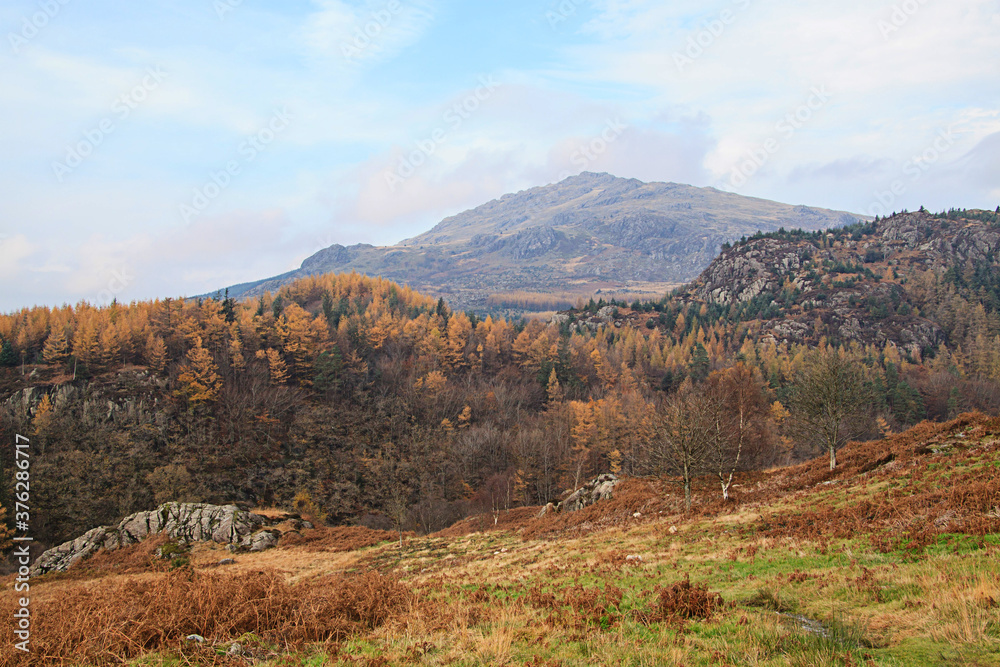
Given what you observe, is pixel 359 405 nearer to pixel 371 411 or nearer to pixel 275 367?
pixel 371 411

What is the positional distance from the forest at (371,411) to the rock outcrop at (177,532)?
42.8 ft

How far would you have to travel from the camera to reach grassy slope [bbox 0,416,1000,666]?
7445mm

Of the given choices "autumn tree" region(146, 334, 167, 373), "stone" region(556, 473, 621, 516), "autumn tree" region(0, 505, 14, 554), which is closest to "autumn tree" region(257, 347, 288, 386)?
"autumn tree" region(146, 334, 167, 373)

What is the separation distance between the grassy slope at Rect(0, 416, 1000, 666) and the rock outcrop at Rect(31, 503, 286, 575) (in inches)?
1013

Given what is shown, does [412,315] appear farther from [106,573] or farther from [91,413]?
[106,573]

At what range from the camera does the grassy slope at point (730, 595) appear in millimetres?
7445

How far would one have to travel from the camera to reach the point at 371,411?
307 feet

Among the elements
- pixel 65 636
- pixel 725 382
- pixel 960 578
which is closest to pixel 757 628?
pixel 960 578

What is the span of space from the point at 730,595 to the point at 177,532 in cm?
4813

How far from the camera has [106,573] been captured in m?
33.1

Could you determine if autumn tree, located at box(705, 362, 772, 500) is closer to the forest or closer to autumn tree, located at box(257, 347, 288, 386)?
the forest

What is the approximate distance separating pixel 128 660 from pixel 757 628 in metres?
11.4

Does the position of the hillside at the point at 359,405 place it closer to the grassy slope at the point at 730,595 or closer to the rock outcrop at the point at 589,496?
the rock outcrop at the point at 589,496

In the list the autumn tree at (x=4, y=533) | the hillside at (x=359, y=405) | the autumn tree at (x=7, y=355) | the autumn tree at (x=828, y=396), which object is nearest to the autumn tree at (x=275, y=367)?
the hillside at (x=359, y=405)
